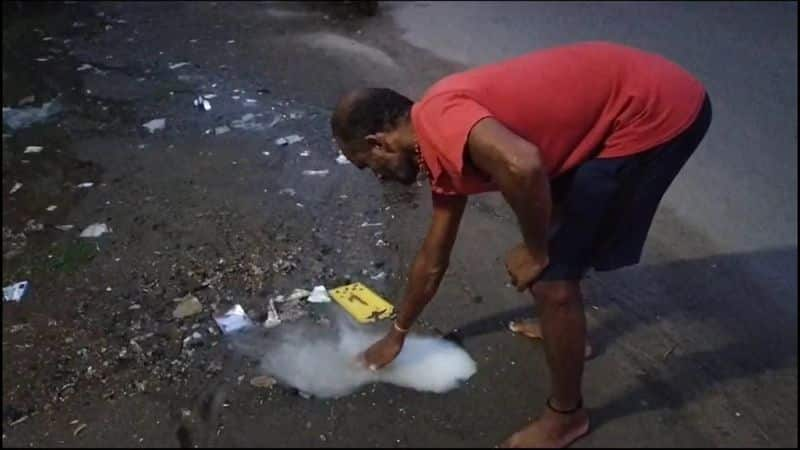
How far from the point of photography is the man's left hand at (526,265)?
6.28 feet

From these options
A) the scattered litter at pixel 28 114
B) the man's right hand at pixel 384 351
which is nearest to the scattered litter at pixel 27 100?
the scattered litter at pixel 28 114

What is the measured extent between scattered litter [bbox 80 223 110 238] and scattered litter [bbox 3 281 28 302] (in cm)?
38

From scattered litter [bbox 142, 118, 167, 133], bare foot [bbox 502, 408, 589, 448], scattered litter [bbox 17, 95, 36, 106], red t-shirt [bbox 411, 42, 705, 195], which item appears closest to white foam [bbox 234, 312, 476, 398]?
bare foot [bbox 502, 408, 589, 448]

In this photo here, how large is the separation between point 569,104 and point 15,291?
2167 mm

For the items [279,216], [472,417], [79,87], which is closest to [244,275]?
[279,216]

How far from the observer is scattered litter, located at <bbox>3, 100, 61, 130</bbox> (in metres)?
4.62

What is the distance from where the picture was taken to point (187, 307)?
9.52ft

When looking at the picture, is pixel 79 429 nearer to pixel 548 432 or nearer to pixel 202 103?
pixel 548 432

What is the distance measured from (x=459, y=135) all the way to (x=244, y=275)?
1559mm

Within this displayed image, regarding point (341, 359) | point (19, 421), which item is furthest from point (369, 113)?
point (19, 421)

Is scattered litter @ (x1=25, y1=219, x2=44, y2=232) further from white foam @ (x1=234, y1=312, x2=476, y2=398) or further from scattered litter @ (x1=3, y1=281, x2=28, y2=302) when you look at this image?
white foam @ (x1=234, y1=312, x2=476, y2=398)

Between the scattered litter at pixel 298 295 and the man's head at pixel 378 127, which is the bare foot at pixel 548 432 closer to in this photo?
the man's head at pixel 378 127

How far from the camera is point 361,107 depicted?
1.94m

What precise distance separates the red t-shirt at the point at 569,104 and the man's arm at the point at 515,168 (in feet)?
0.25
